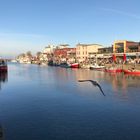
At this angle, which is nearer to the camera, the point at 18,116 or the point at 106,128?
the point at 106,128

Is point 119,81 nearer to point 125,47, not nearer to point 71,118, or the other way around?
point 71,118

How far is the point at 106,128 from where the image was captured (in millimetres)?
31000

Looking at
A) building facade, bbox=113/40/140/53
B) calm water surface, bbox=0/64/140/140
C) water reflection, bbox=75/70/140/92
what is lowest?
calm water surface, bbox=0/64/140/140

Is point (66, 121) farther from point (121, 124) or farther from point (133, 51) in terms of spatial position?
point (133, 51)

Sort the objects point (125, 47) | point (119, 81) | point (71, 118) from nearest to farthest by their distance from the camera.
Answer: point (71, 118), point (119, 81), point (125, 47)

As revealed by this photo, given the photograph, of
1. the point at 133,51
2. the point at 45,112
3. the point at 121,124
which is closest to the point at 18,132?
the point at 45,112

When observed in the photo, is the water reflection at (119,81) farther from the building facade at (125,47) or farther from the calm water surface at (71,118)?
the building facade at (125,47)

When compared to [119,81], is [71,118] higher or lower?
lower

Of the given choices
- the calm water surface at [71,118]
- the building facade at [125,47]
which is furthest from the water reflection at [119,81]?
the building facade at [125,47]

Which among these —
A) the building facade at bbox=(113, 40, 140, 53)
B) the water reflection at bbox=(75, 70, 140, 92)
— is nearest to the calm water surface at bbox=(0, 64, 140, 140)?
the water reflection at bbox=(75, 70, 140, 92)

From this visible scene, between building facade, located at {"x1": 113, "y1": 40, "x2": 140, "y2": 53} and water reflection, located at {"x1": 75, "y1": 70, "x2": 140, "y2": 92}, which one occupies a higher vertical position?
building facade, located at {"x1": 113, "y1": 40, "x2": 140, "y2": 53}

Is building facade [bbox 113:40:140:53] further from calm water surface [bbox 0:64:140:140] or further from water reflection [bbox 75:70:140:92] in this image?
calm water surface [bbox 0:64:140:140]

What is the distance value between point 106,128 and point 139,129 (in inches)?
138

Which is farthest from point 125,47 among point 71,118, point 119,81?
point 71,118
